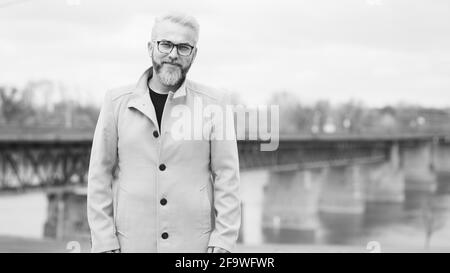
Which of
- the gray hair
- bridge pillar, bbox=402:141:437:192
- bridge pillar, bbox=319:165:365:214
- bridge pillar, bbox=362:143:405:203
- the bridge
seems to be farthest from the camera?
bridge pillar, bbox=319:165:365:214

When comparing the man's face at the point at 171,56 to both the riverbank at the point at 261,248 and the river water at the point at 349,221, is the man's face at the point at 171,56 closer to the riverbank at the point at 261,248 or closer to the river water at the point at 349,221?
the riverbank at the point at 261,248

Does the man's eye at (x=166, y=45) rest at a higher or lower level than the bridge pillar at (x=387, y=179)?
higher

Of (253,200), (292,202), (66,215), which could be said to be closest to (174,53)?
(66,215)

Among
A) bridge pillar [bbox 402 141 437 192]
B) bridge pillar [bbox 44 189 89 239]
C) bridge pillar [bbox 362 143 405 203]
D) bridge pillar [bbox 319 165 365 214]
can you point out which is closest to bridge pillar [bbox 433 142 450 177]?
bridge pillar [bbox 402 141 437 192]

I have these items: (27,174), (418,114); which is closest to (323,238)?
(418,114)

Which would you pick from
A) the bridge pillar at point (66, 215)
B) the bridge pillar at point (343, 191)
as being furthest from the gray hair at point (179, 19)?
the bridge pillar at point (343, 191)

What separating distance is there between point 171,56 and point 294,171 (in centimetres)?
3585

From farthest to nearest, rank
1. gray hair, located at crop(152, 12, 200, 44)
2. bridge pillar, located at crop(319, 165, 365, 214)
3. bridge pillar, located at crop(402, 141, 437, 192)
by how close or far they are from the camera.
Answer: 1. bridge pillar, located at crop(319, 165, 365, 214)
2. bridge pillar, located at crop(402, 141, 437, 192)
3. gray hair, located at crop(152, 12, 200, 44)

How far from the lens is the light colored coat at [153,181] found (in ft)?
7.50

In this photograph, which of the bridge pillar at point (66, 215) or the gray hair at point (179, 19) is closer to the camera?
the gray hair at point (179, 19)

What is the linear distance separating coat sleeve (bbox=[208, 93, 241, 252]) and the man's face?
9.0 inches

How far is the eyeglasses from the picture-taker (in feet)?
7.45

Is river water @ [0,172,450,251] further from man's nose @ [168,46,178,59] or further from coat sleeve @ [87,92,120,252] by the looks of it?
man's nose @ [168,46,178,59]

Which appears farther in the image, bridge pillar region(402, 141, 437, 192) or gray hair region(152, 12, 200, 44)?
bridge pillar region(402, 141, 437, 192)
